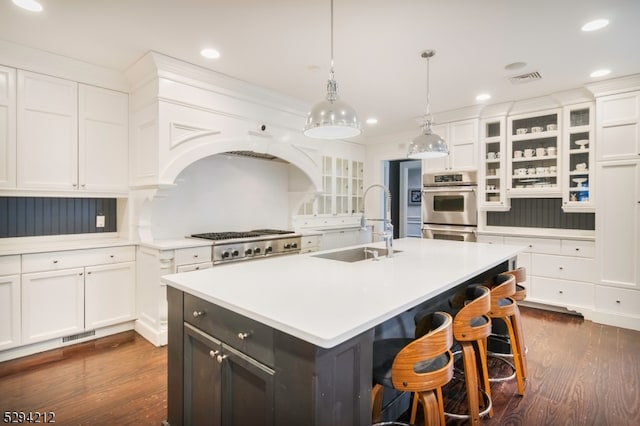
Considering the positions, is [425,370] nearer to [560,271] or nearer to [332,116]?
[332,116]

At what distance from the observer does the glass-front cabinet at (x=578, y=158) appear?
378 centimetres

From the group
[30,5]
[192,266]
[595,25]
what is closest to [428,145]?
[595,25]

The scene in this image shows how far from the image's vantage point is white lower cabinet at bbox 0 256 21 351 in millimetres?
2557

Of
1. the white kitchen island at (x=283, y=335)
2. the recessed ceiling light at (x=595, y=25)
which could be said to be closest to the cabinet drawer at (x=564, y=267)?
the recessed ceiling light at (x=595, y=25)

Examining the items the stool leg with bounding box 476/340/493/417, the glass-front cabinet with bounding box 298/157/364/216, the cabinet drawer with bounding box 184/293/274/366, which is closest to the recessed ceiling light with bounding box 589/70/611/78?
the stool leg with bounding box 476/340/493/417

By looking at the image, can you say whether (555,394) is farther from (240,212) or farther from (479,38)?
(240,212)

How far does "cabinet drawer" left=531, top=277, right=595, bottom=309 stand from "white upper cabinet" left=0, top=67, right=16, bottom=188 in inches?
218

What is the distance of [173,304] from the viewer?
1785 mm

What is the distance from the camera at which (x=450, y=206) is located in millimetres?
4801

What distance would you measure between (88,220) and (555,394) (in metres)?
4.24

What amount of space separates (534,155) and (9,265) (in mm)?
5565

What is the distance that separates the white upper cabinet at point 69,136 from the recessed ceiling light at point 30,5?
0.79 m

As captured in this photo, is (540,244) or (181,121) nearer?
(181,121)

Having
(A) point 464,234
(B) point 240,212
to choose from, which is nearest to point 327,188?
(B) point 240,212
